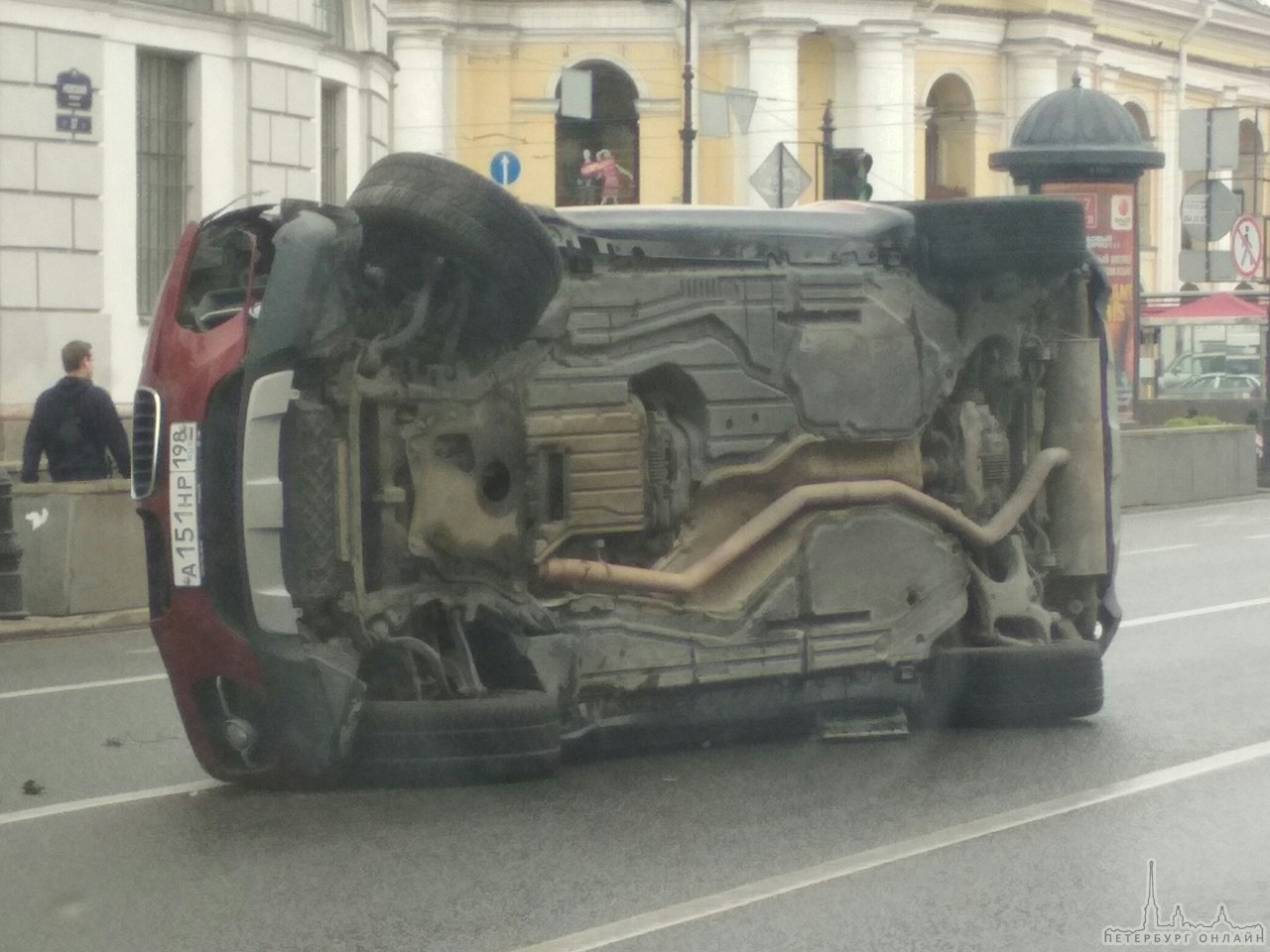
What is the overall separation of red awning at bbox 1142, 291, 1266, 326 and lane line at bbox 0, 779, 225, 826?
106 feet

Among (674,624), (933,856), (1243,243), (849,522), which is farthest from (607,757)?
(1243,243)

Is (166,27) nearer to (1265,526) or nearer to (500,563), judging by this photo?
(1265,526)

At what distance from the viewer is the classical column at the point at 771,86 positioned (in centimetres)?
5978

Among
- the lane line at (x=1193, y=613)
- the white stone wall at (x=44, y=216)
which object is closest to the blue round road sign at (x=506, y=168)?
the white stone wall at (x=44, y=216)

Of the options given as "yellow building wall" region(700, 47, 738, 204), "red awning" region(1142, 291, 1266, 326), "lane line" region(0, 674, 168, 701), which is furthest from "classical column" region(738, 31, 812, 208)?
"lane line" region(0, 674, 168, 701)

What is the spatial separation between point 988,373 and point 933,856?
313 cm

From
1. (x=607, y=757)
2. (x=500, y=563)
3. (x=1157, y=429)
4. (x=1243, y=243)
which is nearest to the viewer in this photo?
(x=500, y=563)

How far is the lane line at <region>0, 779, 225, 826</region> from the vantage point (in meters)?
8.73

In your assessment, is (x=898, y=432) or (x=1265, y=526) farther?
(x=1265, y=526)

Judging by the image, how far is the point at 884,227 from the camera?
1016 cm

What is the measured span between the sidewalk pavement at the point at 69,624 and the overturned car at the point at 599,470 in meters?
7.00

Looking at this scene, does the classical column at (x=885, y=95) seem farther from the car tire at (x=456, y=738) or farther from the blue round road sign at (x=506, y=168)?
the car tire at (x=456, y=738)

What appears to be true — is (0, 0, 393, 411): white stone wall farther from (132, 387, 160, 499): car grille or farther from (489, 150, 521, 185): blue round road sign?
(132, 387, 160, 499): car grille

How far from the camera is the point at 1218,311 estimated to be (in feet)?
135
